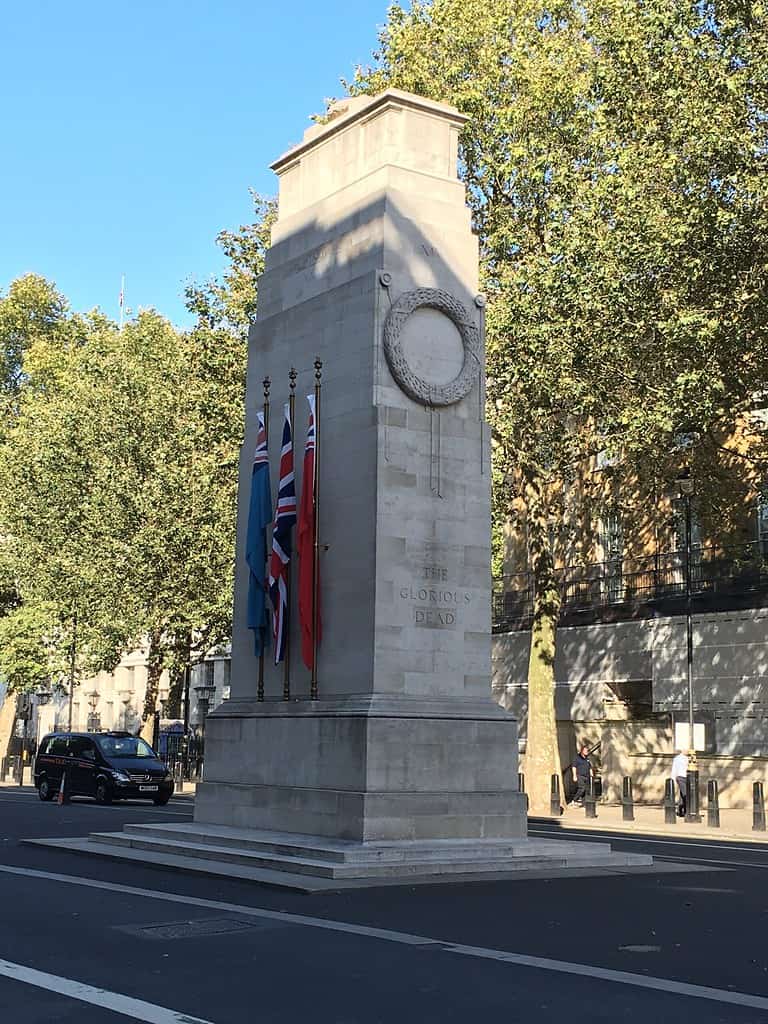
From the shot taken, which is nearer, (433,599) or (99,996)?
(99,996)

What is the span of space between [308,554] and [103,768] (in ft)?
62.0

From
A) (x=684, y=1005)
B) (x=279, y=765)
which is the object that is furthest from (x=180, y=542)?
(x=684, y=1005)

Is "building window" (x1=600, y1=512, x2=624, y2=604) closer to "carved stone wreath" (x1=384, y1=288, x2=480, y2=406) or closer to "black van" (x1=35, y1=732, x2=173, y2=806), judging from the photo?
"black van" (x1=35, y1=732, x2=173, y2=806)

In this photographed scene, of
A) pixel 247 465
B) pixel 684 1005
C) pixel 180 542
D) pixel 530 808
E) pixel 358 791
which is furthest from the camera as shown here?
pixel 180 542

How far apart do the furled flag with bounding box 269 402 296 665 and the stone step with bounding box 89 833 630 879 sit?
319 centimetres

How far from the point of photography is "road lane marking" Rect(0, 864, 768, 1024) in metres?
9.00

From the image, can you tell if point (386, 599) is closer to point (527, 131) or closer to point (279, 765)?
point (279, 765)

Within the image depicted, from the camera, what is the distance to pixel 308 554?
19375 mm

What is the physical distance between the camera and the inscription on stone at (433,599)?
61.4 feet

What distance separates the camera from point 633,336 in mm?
28969

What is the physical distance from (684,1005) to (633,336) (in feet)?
71.5

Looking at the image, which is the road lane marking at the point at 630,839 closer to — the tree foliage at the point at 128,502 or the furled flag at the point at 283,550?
the furled flag at the point at 283,550

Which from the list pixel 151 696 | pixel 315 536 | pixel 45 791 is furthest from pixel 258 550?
pixel 151 696

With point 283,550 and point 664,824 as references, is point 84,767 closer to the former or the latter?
point 664,824
